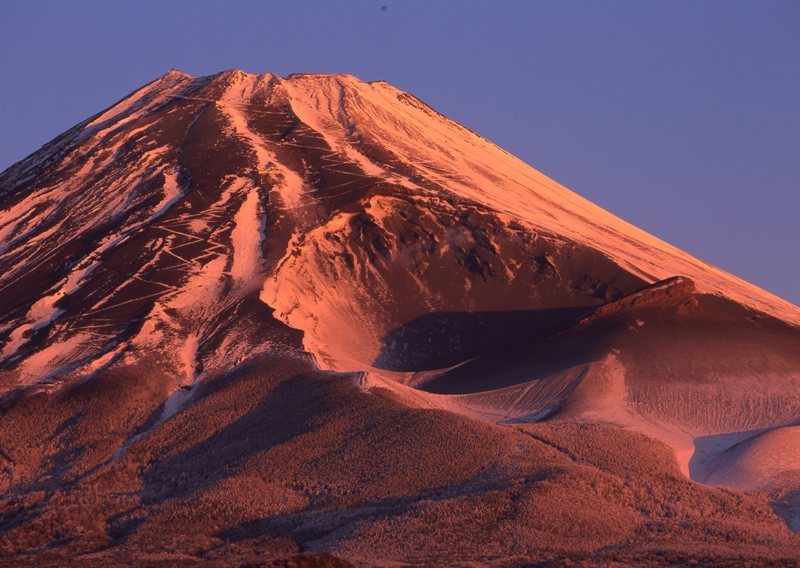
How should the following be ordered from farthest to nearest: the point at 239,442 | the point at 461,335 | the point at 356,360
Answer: the point at 461,335, the point at 356,360, the point at 239,442

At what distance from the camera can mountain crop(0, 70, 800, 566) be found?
29.6 metres

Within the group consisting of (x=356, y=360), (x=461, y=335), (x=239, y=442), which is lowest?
(x=461, y=335)

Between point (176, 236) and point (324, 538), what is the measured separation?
2722 centimetres

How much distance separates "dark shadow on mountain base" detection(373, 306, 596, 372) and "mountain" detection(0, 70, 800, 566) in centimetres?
13

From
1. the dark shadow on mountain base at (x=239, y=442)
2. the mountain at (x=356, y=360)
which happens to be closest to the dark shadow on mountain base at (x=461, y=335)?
the mountain at (x=356, y=360)

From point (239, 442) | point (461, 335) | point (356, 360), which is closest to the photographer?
point (239, 442)

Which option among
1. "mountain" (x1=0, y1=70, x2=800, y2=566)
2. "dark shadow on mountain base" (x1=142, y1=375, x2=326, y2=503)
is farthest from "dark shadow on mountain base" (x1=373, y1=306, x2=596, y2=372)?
"dark shadow on mountain base" (x1=142, y1=375, x2=326, y2=503)

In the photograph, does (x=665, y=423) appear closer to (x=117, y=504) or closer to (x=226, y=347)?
(x=226, y=347)

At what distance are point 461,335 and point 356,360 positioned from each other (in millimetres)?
4870

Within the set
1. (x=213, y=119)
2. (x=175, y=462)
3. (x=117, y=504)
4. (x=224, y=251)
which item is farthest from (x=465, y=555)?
(x=213, y=119)

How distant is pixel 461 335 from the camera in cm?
5122

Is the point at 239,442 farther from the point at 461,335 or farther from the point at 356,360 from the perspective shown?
the point at 461,335

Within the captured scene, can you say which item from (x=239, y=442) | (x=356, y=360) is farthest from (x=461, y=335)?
(x=239, y=442)

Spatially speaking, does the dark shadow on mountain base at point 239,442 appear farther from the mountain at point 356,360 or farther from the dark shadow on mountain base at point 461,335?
the dark shadow on mountain base at point 461,335
